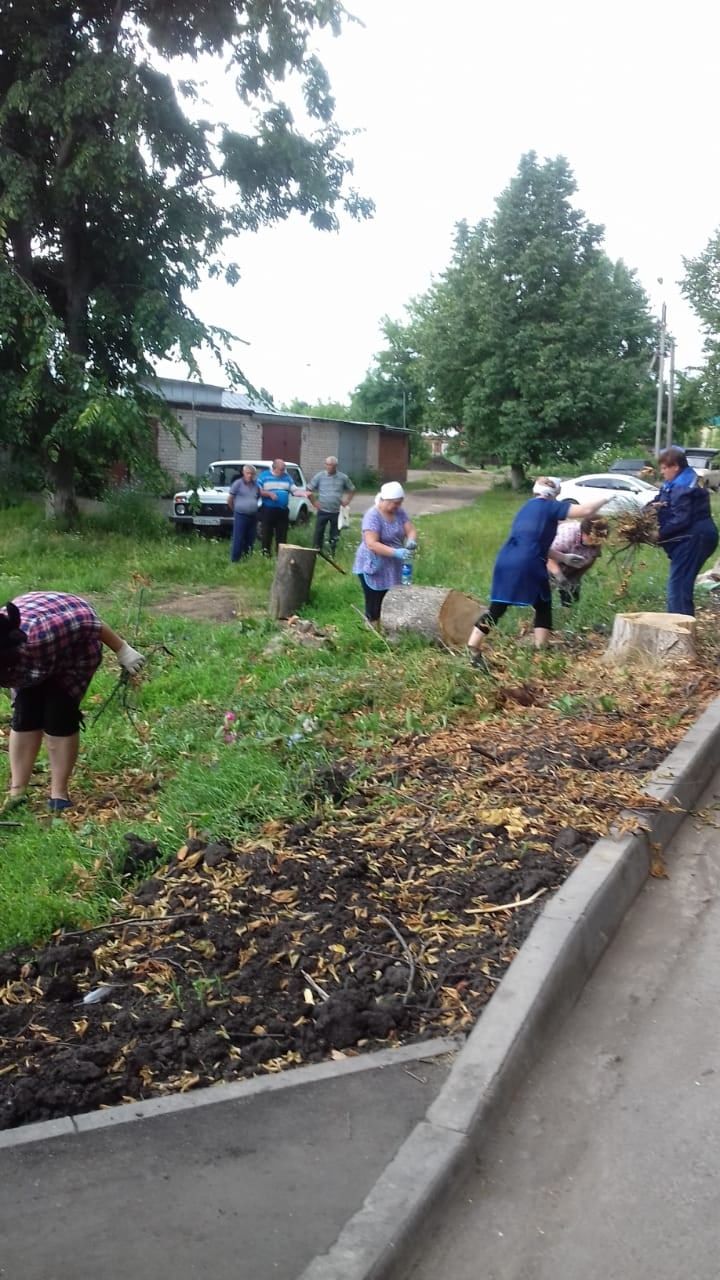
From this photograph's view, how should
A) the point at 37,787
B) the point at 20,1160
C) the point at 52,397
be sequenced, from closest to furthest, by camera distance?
the point at 20,1160, the point at 37,787, the point at 52,397

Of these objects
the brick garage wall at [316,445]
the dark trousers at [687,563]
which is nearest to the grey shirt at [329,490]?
the dark trousers at [687,563]

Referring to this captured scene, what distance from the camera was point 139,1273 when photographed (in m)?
2.46

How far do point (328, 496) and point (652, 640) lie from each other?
29.7 feet

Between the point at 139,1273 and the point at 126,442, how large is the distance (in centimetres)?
1513

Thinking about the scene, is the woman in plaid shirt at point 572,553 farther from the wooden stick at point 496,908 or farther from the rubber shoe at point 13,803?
the wooden stick at point 496,908

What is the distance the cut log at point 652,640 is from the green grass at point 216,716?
417mm

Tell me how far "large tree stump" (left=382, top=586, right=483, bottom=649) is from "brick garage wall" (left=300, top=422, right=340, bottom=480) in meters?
29.3

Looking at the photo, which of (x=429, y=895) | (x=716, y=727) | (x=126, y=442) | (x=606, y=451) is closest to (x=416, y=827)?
(x=429, y=895)

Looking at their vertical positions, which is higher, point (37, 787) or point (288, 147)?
point (288, 147)

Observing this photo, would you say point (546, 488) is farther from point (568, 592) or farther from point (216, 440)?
point (216, 440)

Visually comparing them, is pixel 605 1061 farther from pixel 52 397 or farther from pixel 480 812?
pixel 52 397

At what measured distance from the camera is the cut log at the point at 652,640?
7.30 m

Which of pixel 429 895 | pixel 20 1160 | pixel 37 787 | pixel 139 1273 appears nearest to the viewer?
pixel 139 1273

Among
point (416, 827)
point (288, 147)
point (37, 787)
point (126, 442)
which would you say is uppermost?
point (288, 147)
